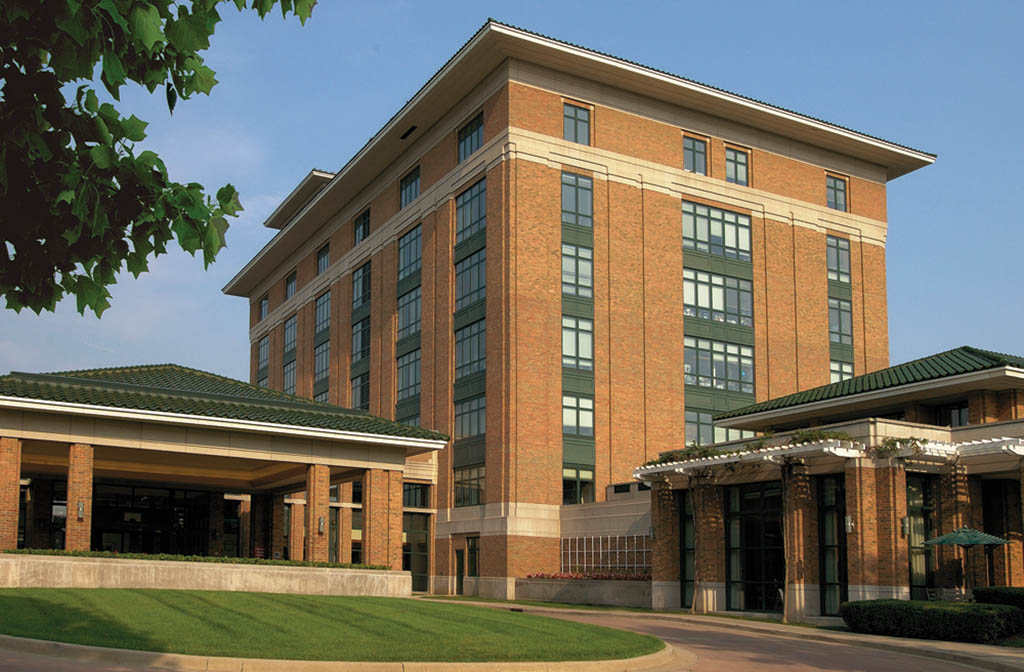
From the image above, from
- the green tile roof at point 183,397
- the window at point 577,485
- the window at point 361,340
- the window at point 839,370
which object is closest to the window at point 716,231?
the window at point 839,370

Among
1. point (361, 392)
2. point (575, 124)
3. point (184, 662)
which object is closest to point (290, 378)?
point (361, 392)

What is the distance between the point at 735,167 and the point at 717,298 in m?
8.17

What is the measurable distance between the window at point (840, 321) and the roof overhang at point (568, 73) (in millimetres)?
9672

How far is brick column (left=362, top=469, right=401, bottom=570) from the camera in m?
36.3

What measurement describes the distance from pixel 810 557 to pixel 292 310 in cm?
5888

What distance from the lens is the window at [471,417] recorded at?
181 feet

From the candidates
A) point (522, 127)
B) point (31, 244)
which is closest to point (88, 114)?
point (31, 244)

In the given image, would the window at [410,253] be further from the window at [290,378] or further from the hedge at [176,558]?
the hedge at [176,558]

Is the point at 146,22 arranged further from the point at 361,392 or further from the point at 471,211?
the point at 361,392

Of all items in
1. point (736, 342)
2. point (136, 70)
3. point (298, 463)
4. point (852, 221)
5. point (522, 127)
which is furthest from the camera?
point (852, 221)

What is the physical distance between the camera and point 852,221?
67000 mm

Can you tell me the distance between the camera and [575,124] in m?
57.4

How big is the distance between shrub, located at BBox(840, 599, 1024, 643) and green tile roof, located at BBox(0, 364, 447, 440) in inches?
607

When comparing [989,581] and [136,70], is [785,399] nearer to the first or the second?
[989,581]
